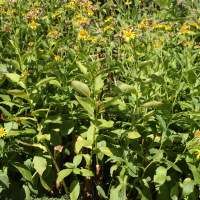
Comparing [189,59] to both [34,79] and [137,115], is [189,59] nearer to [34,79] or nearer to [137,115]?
[137,115]

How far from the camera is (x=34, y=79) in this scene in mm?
2279

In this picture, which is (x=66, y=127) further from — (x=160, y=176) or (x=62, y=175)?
(x=160, y=176)

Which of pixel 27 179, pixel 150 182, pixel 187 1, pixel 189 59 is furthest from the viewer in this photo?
pixel 187 1

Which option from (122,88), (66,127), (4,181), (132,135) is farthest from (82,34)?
(4,181)

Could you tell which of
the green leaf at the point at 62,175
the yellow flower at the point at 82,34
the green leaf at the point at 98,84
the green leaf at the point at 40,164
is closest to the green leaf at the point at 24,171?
the green leaf at the point at 40,164

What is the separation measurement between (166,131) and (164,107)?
16 centimetres

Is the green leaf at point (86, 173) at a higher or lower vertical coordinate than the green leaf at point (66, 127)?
lower

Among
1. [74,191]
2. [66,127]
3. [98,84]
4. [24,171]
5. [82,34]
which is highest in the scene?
[82,34]

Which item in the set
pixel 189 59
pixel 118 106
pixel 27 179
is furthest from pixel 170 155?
pixel 27 179

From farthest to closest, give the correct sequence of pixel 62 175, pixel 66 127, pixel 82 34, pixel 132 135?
pixel 82 34, pixel 66 127, pixel 62 175, pixel 132 135

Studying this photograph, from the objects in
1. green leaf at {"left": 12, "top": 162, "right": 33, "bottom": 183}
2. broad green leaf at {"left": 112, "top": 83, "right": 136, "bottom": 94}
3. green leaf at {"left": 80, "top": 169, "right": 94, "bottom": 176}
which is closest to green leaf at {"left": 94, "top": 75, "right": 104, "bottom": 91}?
broad green leaf at {"left": 112, "top": 83, "right": 136, "bottom": 94}

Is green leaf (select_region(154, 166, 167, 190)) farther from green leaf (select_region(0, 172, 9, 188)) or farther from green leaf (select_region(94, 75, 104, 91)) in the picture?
green leaf (select_region(0, 172, 9, 188))

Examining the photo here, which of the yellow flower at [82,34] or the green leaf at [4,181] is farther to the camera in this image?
the yellow flower at [82,34]

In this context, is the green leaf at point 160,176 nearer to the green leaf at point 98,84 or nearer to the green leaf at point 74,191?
the green leaf at point 74,191
